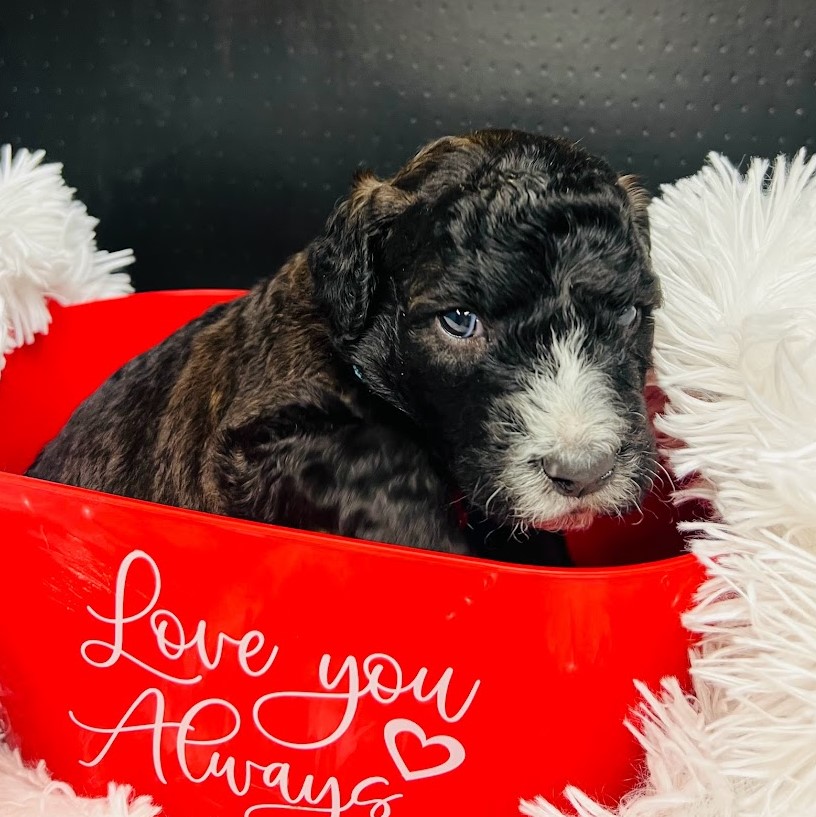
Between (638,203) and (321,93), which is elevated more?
(321,93)

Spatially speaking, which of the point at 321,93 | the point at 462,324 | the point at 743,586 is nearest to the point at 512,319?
the point at 462,324

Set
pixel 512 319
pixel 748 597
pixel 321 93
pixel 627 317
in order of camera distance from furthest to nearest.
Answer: pixel 321 93 < pixel 627 317 < pixel 512 319 < pixel 748 597

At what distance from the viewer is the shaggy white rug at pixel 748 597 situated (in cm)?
106

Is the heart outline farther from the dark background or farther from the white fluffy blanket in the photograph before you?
the dark background

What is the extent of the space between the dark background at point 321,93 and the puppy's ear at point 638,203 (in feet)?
1.87

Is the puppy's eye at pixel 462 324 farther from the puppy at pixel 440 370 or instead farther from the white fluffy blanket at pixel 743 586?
the white fluffy blanket at pixel 743 586

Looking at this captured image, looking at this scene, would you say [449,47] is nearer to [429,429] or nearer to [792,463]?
[429,429]

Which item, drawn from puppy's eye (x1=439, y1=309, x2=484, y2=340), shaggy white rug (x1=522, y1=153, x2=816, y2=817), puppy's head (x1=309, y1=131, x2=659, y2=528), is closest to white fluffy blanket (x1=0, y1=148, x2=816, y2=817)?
shaggy white rug (x1=522, y1=153, x2=816, y2=817)

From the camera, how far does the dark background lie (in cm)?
209

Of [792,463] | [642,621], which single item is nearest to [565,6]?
[792,463]

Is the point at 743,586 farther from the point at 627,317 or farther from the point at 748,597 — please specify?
the point at 627,317

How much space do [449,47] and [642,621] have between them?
1.70 meters

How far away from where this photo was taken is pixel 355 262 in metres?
1.42

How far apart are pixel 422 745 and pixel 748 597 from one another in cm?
47
